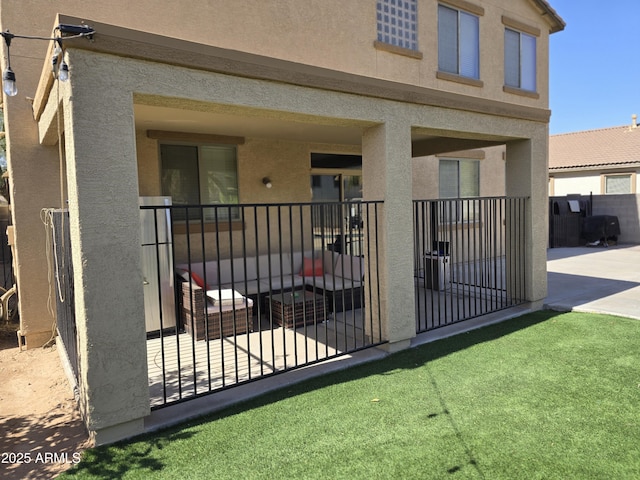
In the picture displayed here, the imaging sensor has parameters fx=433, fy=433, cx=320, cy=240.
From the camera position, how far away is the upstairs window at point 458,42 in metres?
10.1

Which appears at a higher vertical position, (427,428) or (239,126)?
(239,126)

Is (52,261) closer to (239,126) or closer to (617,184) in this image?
(239,126)

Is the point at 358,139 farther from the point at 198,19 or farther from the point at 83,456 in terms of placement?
the point at 83,456

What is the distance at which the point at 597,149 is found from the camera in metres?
23.1

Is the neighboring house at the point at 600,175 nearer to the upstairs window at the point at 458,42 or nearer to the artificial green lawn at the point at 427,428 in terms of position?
the upstairs window at the point at 458,42

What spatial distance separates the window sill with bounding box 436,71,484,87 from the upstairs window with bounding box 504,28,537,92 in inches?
52.0

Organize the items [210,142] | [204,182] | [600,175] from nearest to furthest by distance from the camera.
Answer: [210,142] → [204,182] → [600,175]

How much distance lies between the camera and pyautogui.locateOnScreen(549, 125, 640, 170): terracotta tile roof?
21141 millimetres

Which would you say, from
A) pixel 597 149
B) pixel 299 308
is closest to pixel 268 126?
pixel 299 308

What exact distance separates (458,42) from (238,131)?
6407 mm

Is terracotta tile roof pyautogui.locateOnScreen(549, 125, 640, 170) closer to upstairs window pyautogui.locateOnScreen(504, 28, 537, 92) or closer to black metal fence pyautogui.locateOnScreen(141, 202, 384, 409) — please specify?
upstairs window pyautogui.locateOnScreen(504, 28, 537, 92)

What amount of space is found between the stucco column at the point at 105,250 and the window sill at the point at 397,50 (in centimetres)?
676

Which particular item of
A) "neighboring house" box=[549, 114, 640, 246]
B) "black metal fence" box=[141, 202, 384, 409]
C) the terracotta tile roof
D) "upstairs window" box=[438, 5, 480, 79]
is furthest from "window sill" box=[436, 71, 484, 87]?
the terracotta tile roof

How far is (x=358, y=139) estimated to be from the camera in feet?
26.7
